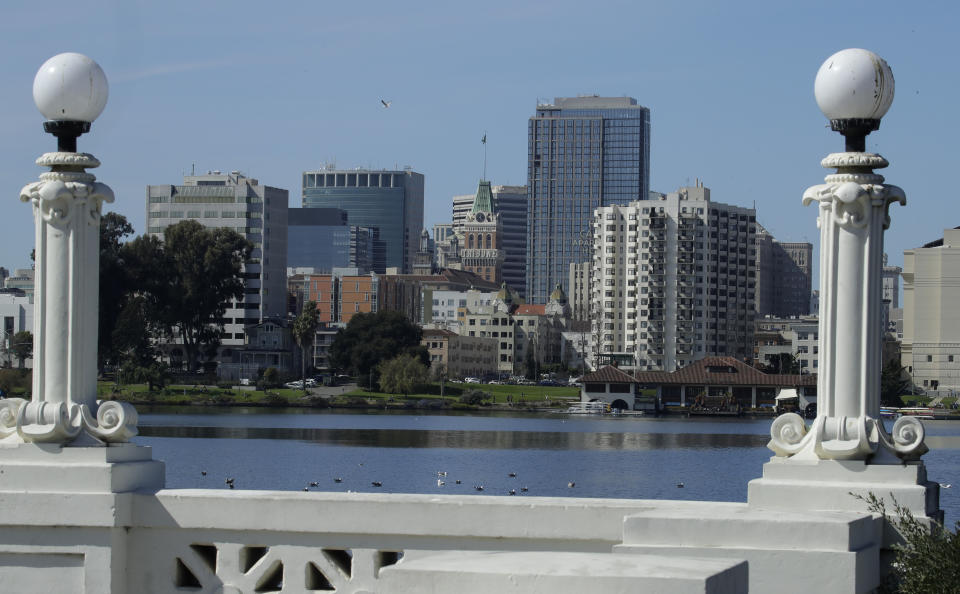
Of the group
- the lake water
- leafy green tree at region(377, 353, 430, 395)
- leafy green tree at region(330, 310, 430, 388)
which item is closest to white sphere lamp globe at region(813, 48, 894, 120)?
the lake water

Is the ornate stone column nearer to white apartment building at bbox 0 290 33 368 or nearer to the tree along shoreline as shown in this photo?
the tree along shoreline

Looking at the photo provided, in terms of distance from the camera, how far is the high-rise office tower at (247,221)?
7224 inches

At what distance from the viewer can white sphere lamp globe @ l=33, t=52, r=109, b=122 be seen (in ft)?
33.3

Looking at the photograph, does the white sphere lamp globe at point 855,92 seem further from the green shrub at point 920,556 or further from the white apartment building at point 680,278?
the white apartment building at point 680,278

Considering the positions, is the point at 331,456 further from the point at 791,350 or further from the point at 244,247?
the point at 791,350

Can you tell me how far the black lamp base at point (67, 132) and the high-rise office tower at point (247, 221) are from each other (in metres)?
171

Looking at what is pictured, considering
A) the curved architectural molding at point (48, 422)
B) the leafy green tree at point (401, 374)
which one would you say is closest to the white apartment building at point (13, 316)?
the leafy green tree at point (401, 374)

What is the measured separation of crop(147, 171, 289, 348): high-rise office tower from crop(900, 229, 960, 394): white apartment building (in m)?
72.1

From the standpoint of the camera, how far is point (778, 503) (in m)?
8.95

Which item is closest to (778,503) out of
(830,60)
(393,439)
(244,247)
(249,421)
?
(830,60)

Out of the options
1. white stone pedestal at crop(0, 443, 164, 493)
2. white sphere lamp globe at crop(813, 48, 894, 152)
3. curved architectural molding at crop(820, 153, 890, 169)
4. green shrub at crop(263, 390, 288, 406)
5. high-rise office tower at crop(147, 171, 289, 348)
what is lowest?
green shrub at crop(263, 390, 288, 406)

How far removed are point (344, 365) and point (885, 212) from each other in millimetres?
146751

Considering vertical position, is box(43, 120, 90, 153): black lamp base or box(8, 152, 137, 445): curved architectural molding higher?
box(43, 120, 90, 153): black lamp base

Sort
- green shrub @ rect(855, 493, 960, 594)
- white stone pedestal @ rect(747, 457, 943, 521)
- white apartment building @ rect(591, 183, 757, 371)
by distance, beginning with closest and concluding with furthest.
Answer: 1. green shrub @ rect(855, 493, 960, 594)
2. white stone pedestal @ rect(747, 457, 943, 521)
3. white apartment building @ rect(591, 183, 757, 371)
